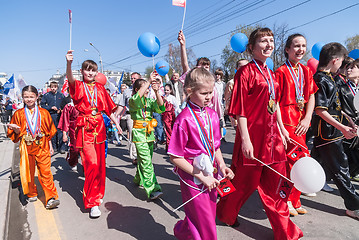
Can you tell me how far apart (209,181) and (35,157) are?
3173 millimetres

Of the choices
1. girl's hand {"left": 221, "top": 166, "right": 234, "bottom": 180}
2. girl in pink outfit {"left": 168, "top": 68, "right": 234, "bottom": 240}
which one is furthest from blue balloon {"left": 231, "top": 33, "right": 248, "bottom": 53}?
girl's hand {"left": 221, "top": 166, "right": 234, "bottom": 180}

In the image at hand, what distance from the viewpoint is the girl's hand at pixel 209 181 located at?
6.11 feet

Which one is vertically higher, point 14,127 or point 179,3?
point 179,3

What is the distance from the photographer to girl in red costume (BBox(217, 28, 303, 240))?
2.50 m

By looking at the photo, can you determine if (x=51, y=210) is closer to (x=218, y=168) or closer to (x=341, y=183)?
(x=218, y=168)

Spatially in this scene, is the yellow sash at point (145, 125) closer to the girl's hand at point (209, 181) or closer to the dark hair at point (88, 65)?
the dark hair at point (88, 65)

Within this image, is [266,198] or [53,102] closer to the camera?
[266,198]

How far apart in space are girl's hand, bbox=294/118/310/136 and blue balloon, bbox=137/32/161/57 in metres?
2.63

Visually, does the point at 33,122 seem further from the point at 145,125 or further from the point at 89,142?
the point at 145,125

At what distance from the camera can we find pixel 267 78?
2.55 metres

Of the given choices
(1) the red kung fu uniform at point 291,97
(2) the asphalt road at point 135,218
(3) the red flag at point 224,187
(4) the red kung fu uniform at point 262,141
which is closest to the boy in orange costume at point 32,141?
(2) the asphalt road at point 135,218

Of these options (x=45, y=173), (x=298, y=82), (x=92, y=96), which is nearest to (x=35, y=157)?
(x=45, y=173)

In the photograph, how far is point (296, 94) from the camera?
2918 millimetres

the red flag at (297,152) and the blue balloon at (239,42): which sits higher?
the blue balloon at (239,42)
